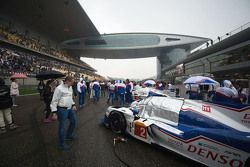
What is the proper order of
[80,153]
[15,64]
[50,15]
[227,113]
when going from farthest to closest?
[50,15]
[15,64]
[80,153]
[227,113]

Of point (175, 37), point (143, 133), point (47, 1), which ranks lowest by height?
point (143, 133)

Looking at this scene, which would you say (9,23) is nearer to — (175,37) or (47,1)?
(47,1)

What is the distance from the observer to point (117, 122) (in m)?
3.64

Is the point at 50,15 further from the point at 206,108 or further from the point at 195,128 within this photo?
the point at 195,128

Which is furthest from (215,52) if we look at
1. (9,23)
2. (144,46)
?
(9,23)

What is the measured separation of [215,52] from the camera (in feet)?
71.6

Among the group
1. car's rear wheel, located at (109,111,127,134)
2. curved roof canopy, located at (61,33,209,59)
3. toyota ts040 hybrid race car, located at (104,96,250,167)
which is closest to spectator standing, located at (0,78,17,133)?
car's rear wheel, located at (109,111,127,134)

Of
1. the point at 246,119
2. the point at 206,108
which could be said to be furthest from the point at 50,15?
the point at 246,119

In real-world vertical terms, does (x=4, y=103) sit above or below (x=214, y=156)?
above

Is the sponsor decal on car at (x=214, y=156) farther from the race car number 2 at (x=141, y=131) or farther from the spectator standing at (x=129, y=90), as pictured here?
the spectator standing at (x=129, y=90)

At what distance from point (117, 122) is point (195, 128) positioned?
1.91 m

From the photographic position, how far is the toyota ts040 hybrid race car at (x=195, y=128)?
1944 millimetres

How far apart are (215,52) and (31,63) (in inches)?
1058

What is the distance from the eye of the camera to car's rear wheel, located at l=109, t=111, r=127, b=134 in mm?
3480
